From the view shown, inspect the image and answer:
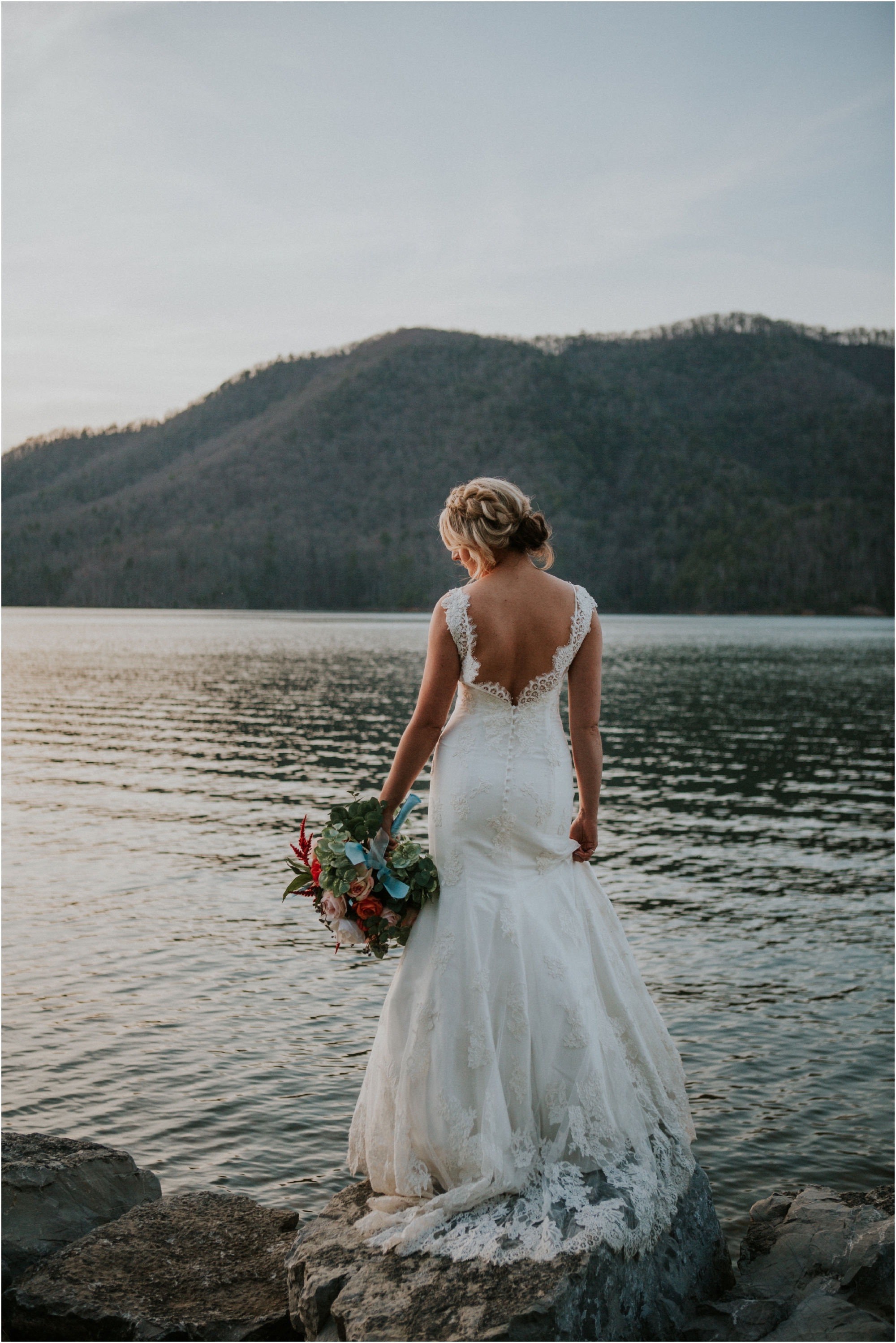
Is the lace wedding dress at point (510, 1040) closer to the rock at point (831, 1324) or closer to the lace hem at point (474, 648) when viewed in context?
the lace hem at point (474, 648)

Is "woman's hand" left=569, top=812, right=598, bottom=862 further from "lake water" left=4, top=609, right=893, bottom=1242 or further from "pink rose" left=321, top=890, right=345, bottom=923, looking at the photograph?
"lake water" left=4, top=609, right=893, bottom=1242

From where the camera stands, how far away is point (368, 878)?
4434 millimetres

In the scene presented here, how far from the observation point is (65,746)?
1053 inches

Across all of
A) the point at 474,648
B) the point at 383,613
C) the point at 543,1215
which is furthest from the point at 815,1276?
the point at 383,613

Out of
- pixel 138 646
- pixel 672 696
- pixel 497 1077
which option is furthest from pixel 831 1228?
pixel 138 646

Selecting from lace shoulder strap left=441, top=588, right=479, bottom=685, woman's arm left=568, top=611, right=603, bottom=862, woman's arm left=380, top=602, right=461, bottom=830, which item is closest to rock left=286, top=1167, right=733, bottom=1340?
woman's arm left=568, top=611, right=603, bottom=862

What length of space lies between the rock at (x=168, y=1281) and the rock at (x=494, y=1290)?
37 cm

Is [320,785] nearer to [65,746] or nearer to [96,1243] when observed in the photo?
[65,746]

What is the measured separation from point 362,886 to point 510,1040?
0.87 m

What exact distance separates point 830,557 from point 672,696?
111 meters

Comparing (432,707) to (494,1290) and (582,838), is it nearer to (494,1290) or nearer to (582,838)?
(582,838)

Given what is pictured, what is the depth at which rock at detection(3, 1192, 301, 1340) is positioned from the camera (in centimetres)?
444

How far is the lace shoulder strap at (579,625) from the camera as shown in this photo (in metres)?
4.52

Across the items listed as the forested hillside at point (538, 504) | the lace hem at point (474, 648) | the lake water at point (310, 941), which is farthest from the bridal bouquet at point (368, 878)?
the forested hillside at point (538, 504)
